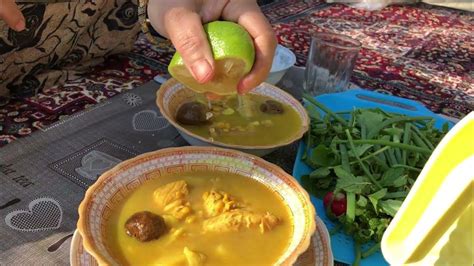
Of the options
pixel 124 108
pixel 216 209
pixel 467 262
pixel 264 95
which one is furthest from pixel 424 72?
pixel 467 262

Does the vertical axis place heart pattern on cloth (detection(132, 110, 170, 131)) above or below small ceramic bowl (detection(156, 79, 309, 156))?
below

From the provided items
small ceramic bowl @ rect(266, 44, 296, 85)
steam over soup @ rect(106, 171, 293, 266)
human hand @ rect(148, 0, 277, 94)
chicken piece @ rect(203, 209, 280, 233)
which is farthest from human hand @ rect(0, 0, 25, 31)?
small ceramic bowl @ rect(266, 44, 296, 85)

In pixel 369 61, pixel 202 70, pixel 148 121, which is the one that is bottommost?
pixel 369 61

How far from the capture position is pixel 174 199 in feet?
2.47

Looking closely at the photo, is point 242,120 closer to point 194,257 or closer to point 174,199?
point 174,199

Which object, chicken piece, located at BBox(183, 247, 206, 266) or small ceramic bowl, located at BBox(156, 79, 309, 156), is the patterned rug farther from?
chicken piece, located at BBox(183, 247, 206, 266)

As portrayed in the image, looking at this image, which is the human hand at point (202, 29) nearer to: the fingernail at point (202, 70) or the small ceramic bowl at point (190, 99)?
the fingernail at point (202, 70)

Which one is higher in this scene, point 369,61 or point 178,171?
point 178,171

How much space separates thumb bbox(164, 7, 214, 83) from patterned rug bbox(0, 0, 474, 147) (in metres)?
0.48

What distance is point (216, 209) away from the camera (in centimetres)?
74

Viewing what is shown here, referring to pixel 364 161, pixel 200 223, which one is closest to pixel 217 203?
pixel 200 223

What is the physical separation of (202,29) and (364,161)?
426mm

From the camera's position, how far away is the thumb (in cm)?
73

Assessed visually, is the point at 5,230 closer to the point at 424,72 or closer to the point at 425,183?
the point at 425,183
